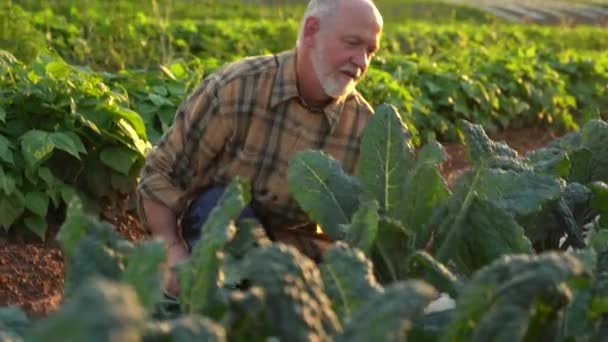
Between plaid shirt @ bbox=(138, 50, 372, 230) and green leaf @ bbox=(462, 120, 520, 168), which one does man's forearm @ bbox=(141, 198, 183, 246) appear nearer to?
plaid shirt @ bbox=(138, 50, 372, 230)

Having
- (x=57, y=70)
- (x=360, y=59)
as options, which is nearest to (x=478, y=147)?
(x=360, y=59)

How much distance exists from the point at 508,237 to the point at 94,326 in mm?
1400

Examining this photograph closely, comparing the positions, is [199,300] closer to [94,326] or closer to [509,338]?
[509,338]

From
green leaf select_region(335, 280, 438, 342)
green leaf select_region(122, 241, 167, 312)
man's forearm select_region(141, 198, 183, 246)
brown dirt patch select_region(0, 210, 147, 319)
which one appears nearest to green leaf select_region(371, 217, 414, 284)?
green leaf select_region(122, 241, 167, 312)

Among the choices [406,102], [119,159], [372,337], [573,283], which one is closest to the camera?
[372,337]

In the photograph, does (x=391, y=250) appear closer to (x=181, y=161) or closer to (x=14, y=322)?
(x=14, y=322)

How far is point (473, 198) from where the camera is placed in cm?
243

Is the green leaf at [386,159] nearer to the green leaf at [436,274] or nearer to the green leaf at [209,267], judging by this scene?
the green leaf at [436,274]

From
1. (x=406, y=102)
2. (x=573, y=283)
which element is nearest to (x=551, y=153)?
(x=573, y=283)

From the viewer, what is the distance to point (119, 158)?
5.86 m

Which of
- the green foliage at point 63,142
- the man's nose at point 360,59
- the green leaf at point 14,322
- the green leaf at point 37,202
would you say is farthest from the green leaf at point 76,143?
the green leaf at point 14,322

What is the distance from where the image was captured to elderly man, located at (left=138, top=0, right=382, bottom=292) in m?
4.12

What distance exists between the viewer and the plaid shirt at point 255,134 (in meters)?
4.12

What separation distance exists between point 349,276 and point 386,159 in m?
0.89
